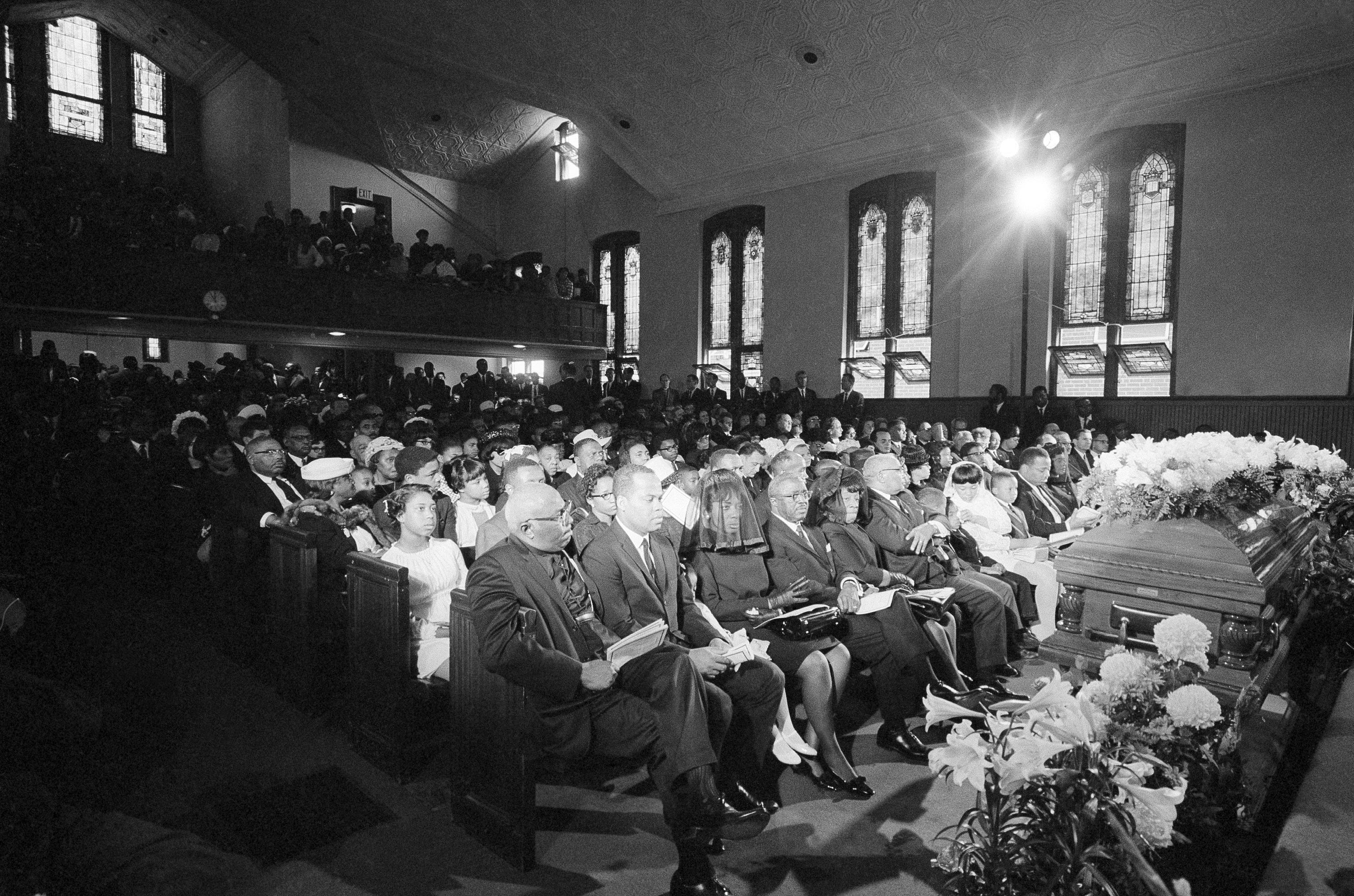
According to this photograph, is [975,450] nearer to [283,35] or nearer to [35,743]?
[35,743]

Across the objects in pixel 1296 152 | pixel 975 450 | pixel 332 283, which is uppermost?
pixel 1296 152

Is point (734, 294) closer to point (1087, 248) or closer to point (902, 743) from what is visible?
point (1087, 248)

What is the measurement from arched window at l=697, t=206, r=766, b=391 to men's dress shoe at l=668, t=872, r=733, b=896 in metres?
16.2

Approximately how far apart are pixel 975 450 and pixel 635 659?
19.2 feet

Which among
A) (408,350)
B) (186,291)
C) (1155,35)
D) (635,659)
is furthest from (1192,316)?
(186,291)

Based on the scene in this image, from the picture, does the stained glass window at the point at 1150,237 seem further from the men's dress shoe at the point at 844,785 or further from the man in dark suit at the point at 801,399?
the men's dress shoe at the point at 844,785

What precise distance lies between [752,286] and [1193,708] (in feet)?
57.5

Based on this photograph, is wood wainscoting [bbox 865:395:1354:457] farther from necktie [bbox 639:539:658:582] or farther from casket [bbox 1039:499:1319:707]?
necktie [bbox 639:539:658:582]

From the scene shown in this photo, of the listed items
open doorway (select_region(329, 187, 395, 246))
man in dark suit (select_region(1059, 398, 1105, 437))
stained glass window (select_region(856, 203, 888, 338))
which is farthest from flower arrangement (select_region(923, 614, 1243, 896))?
open doorway (select_region(329, 187, 395, 246))

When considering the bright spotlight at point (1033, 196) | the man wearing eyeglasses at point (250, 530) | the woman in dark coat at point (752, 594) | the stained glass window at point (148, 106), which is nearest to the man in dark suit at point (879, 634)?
the woman in dark coat at point (752, 594)

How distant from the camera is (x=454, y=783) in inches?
133

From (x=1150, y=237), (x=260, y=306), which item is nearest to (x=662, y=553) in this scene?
(x=260, y=306)

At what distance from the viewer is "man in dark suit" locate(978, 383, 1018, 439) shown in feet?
45.4

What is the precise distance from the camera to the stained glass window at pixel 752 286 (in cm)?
1861
